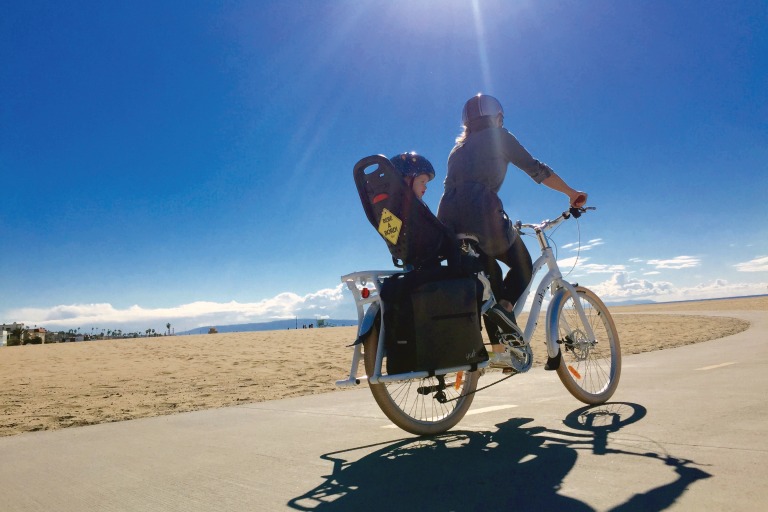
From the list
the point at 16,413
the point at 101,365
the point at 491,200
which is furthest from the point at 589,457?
the point at 101,365

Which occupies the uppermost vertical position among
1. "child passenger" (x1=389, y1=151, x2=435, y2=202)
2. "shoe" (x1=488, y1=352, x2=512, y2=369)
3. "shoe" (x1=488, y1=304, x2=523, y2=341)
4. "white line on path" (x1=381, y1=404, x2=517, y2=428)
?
"child passenger" (x1=389, y1=151, x2=435, y2=202)

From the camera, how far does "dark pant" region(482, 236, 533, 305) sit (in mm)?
4086

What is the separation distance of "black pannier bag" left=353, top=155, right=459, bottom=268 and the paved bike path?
1.14 meters

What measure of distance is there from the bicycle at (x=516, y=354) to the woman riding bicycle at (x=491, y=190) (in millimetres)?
113

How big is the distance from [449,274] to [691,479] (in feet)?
5.03

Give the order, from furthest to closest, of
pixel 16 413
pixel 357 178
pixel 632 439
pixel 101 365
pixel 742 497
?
pixel 101 365
pixel 16 413
pixel 357 178
pixel 632 439
pixel 742 497

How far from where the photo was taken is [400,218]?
10.1 ft

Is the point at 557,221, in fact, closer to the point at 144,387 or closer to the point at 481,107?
the point at 481,107

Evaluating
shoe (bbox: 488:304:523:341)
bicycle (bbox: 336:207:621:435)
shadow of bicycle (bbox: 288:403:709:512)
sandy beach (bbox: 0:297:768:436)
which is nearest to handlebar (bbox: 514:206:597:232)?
bicycle (bbox: 336:207:621:435)

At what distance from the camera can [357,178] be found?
126 inches

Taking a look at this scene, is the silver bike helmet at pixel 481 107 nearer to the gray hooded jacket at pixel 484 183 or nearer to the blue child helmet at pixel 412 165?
the gray hooded jacket at pixel 484 183

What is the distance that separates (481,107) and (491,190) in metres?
0.67

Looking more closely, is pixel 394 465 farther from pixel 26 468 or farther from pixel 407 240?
pixel 26 468

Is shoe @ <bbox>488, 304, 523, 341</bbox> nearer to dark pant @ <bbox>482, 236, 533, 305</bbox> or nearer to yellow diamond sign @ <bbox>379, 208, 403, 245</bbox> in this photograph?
dark pant @ <bbox>482, 236, 533, 305</bbox>
